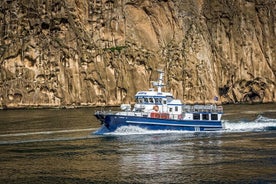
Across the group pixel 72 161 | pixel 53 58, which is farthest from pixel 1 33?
pixel 72 161

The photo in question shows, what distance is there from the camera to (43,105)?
486 ft

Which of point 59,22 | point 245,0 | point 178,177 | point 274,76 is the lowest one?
point 178,177

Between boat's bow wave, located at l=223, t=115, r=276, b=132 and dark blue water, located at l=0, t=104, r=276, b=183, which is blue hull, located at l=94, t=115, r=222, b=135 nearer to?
dark blue water, located at l=0, t=104, r=276, b=183

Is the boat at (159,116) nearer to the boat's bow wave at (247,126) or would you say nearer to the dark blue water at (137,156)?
the dark blue water at (137,156)

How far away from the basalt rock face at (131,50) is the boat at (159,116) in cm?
8176

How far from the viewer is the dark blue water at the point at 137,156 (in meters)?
41.4

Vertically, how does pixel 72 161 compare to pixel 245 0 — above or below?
below

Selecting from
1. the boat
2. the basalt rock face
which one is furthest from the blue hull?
the basalt rock face

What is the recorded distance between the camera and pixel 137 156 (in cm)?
5141

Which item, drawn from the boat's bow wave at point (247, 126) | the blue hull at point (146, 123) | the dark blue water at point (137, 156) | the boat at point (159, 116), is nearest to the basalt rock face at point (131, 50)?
the dark blue water at point (137, 156)

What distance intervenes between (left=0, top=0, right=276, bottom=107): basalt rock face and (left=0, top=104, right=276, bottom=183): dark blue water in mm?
76099

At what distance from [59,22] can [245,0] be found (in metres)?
66.7

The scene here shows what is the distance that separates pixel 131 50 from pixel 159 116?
315ft

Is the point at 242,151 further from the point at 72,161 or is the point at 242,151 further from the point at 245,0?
the point at 245,0
